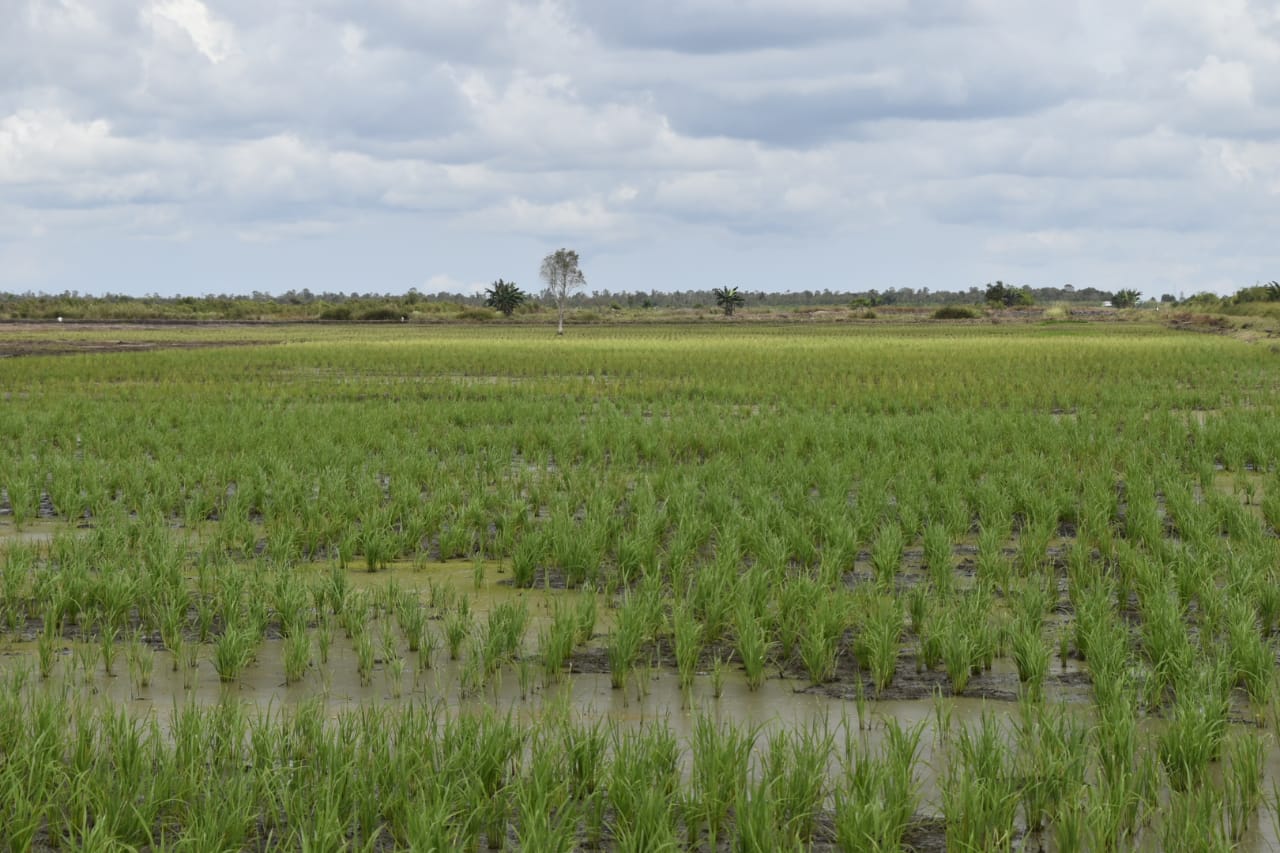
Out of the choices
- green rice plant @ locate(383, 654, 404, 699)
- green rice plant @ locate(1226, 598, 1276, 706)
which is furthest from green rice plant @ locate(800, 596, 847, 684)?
green rice plant @ locate(383, 654, 404, 699)

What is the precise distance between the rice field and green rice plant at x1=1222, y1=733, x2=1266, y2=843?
0.04ft

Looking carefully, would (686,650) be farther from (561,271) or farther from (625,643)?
(561,271)

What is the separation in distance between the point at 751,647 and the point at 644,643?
0.71m

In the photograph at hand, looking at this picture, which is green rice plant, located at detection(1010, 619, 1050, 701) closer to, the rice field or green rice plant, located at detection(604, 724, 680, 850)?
the rice field

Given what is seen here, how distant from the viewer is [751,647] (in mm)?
4910

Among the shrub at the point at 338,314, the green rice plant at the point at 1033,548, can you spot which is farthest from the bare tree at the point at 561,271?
the green rice plant at the point at 1033,548

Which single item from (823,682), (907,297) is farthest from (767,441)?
(907,297)

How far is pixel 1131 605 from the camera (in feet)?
20.1

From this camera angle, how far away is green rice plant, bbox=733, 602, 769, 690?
488 cm

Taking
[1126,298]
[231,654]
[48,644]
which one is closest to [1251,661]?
[231,654]

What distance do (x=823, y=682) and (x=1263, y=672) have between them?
1.72 m

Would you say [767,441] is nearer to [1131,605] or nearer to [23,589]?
[1131,605]

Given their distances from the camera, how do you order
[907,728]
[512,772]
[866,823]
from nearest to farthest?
[866,823]
[512,772]
[907,728]

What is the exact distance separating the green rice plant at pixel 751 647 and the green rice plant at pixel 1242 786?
1800mm
